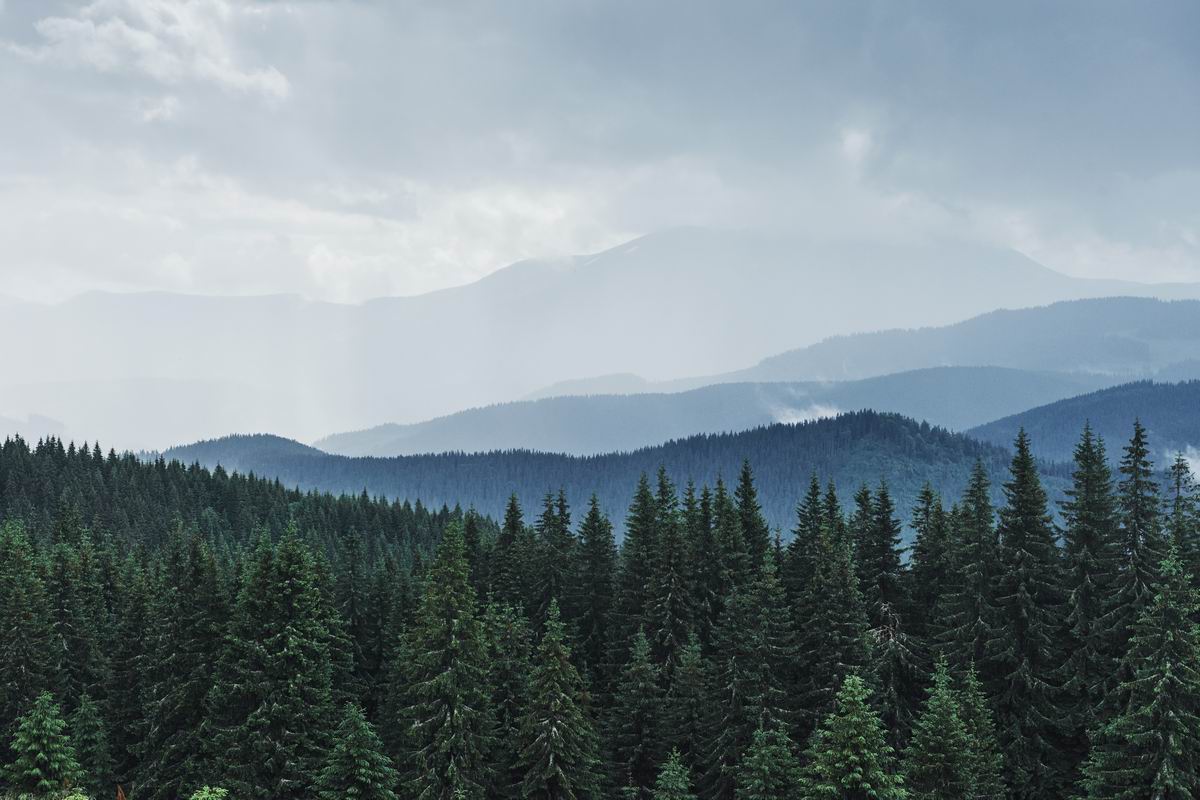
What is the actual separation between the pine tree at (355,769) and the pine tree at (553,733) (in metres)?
7.56

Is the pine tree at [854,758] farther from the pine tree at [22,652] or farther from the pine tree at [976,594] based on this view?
the pine tree at [22,652]

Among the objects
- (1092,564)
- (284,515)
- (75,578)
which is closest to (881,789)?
(1092,564)

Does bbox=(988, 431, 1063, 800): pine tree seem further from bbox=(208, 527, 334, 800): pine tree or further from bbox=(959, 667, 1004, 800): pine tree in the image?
bbox=(208, 527, 334, 800): pine tree

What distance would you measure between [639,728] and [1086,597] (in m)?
26.4

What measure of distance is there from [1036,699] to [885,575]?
12.5 metres

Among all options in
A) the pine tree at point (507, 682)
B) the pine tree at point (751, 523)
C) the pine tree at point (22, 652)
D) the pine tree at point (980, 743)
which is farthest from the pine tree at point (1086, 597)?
the pine tree at point (22, 652)

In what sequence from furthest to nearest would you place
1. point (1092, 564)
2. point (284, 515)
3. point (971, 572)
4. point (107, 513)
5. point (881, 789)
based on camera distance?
point (284, 515), point (107, 513), point (971, 572), point (1092, 564), point (881, 789)

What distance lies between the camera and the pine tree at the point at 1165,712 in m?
37.3

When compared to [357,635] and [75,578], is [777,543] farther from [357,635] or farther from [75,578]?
[75,578]

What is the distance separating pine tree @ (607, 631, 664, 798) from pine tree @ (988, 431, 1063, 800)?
1936 centimetres

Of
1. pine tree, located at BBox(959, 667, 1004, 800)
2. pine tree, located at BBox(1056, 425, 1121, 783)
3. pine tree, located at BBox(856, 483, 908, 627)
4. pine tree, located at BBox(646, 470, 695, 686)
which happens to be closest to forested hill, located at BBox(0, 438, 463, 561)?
pine tree, located at BBox(646, 470, 695, 686)

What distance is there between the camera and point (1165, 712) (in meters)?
37.5

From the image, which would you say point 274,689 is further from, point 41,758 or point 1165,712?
point 1165,712

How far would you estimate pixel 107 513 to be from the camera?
15875 cm
